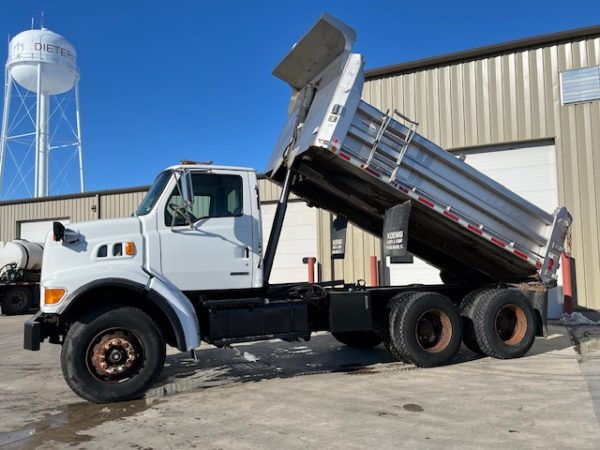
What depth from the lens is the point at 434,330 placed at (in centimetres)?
775

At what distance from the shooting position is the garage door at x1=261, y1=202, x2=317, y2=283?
17.2 m

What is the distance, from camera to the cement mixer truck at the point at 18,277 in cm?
1798

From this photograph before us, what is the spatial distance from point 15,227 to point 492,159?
21.2 metres

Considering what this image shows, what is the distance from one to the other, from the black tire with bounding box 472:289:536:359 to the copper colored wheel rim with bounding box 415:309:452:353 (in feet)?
2.03

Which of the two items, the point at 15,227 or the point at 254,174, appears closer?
the point at 254,174

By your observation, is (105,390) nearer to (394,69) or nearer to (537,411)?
(537,411)

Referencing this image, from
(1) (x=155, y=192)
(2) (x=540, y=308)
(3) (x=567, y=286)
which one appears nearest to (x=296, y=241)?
(3) (x=567, y=286)

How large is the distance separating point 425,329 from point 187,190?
12.8 feet

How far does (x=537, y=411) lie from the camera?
5281mm

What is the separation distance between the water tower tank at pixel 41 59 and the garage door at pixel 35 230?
21565 millimetres

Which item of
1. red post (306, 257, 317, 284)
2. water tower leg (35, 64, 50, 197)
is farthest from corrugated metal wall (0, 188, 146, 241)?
water tower leg (35, 64, 50, 197)

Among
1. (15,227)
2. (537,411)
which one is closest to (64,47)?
(15,227)

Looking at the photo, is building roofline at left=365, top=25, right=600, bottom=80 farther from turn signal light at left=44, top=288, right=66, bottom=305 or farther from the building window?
turn signal light at left=44, top=288, right=66, bottom=305

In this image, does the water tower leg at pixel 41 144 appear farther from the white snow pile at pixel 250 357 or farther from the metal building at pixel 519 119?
the white snow pile at pixel 250 357
